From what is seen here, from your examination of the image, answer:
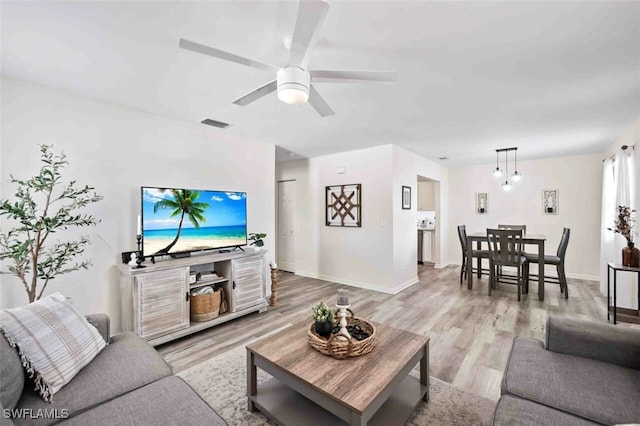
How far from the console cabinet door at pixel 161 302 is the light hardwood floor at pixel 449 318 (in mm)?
219

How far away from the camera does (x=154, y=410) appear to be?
47.2 inches

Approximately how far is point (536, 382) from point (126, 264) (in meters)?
3.32

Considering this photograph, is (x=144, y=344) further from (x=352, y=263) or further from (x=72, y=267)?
(x=352, y=263)

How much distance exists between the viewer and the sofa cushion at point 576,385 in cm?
119

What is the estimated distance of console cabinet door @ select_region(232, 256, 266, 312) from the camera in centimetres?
329

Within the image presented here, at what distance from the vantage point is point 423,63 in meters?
2.03

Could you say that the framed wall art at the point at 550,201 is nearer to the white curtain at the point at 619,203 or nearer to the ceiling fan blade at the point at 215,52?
the white curtain at the point at 619,203

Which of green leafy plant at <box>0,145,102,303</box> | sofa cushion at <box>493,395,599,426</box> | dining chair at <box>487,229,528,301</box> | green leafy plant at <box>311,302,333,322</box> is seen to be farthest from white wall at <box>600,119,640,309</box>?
green leafy plant at <box>0,145,102,303</box>

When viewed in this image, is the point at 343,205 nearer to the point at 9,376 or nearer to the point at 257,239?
the point at 257,239

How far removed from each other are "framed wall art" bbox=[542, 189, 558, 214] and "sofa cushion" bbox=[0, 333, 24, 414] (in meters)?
7.37

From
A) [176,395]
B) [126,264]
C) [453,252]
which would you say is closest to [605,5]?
[176,395]

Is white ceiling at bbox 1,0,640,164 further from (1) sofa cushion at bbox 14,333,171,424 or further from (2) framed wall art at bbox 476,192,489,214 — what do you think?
(2) framed wall art at bbox 476,192,489,214

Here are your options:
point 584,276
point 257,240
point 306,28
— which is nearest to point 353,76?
point 306,28

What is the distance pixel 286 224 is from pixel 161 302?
3587 mm
